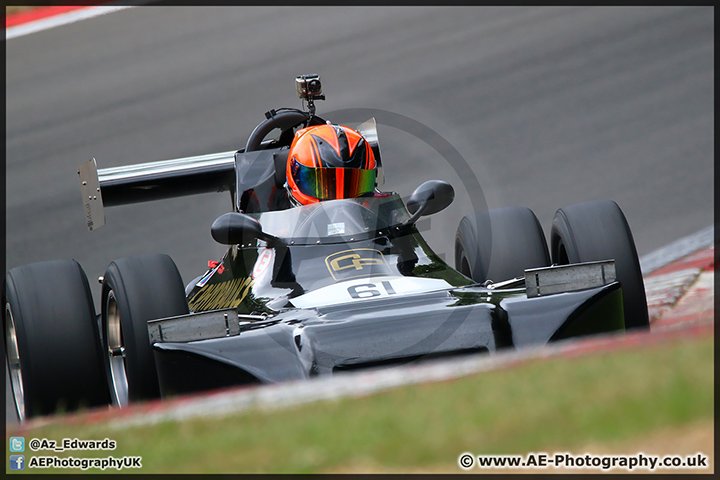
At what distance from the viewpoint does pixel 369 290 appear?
5023 millimetres

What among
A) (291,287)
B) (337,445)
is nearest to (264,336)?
(291,287)

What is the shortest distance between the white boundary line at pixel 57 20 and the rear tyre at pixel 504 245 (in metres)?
12.5

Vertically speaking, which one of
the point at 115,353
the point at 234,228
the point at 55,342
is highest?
the point at 234,228

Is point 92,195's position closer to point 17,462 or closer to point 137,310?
point 137,310

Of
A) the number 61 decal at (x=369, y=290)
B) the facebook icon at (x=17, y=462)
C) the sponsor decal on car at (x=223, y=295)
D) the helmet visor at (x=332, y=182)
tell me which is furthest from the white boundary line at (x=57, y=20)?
the facebook icon at (x=17, y=462)

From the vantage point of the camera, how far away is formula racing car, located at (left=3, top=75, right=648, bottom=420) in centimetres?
429

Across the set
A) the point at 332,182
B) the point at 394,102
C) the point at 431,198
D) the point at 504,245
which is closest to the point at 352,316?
the point at 431,198

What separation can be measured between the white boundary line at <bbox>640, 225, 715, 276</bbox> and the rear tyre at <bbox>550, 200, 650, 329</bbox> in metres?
2.22

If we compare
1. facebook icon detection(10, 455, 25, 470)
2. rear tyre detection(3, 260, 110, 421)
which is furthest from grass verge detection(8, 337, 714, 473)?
rear tyre detection(3, 260, 110, 421)

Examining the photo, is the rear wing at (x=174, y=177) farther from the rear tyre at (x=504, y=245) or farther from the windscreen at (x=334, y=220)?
the rear tyre at (x=504, y=245)

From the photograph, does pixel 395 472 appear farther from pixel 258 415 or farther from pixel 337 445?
pixel 258 415

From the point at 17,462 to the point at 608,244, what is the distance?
3.42 metres

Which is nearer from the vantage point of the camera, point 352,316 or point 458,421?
point 458,421

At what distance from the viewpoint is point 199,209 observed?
10.7 meters
